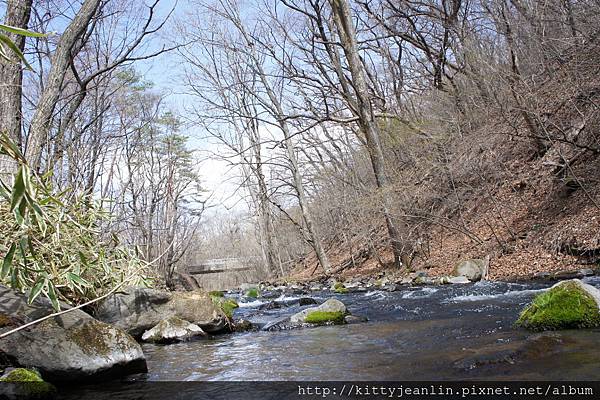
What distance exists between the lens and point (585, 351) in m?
3.22

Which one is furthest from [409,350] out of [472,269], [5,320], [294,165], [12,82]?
[294,165]

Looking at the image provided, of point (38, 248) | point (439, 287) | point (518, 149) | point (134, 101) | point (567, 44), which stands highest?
point (134, 101)

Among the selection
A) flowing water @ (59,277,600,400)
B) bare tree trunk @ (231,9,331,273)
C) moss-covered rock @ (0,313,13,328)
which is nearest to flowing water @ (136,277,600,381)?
flowing water @ (59,277,600,400)

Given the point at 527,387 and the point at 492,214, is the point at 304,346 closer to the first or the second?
the point at 527,387

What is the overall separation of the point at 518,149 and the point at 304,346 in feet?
30.2

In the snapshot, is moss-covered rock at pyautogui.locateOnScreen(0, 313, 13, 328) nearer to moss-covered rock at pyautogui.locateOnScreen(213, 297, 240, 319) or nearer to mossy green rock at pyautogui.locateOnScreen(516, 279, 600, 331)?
moss-covered rock at pyautogui.locateOnScreen(213, 297, 240, 319)

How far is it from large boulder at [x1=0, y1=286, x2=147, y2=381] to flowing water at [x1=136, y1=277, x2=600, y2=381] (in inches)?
16.1

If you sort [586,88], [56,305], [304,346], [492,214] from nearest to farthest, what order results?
[56,305]
[304,346]
[586,88]
[492,214]

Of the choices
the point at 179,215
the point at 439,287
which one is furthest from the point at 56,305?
the point at 179,215

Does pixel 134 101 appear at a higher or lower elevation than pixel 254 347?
higher

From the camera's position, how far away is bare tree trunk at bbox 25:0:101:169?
16.8 ft

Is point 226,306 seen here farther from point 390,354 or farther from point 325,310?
point 390,354

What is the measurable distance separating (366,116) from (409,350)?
884cm

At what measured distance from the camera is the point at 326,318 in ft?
20.3
